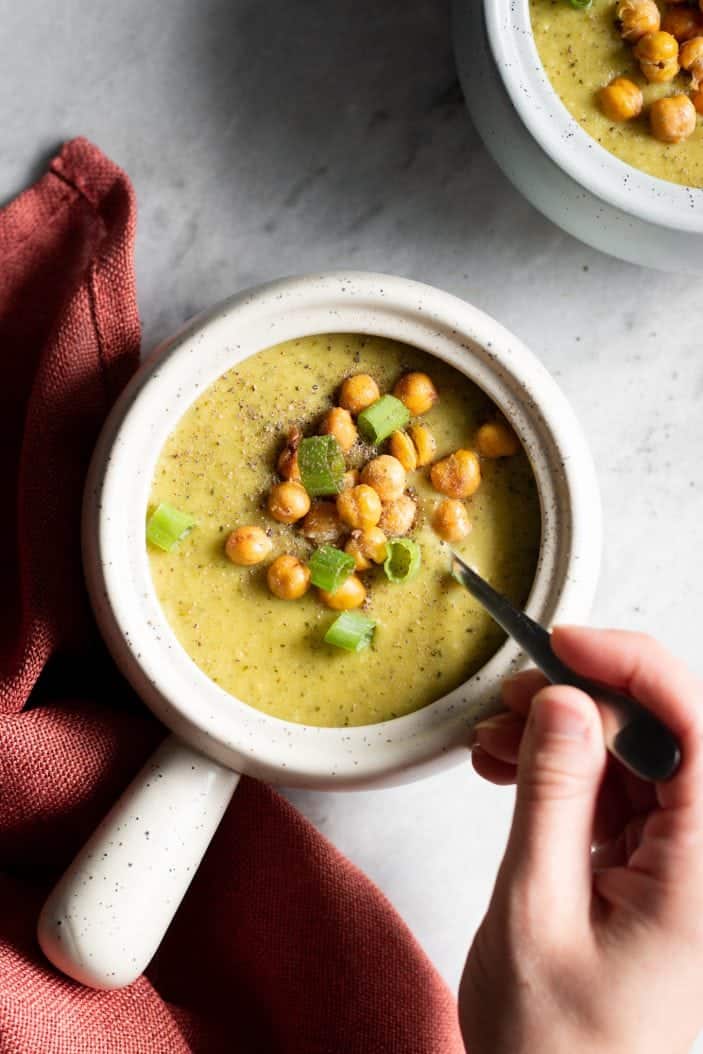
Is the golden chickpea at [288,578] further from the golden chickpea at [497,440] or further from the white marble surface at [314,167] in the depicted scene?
the white marble surface at [314,167]

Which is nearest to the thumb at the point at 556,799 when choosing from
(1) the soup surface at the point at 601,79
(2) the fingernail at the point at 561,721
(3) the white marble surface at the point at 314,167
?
(2) the fingernail at the point at 561,721

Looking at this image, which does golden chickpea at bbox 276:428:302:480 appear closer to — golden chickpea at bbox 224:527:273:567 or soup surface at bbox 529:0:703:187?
golden chickpea at bbox 224:527:273:567

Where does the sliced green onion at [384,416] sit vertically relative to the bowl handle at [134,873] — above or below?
above

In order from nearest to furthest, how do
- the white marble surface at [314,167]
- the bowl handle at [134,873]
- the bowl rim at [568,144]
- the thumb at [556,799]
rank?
the thumb at [556,799] < the bowl handle at [134,873] < the bowl rim at [568,144] < the white marble surface at [314,167]

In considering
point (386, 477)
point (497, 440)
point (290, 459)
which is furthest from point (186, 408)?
point (497, 440)

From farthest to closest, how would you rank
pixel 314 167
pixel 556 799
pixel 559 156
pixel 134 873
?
pixel 314 167 < pixel 559 156 < pixel 134 873 < pixel 556 799

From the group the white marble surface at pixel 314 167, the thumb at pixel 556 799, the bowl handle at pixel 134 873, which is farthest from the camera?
the white marble surface at pixel 314 167

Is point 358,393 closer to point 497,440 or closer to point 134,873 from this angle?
point 497,440
